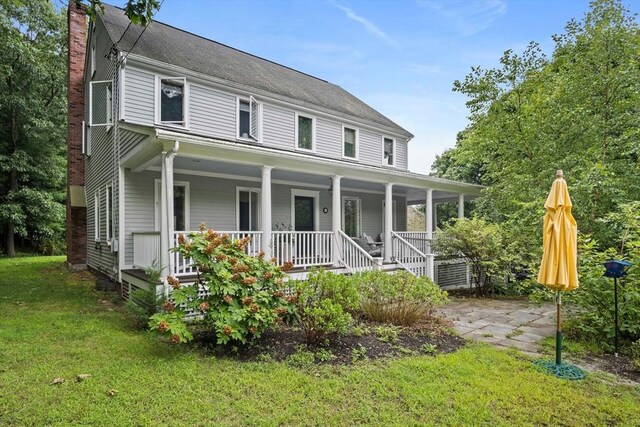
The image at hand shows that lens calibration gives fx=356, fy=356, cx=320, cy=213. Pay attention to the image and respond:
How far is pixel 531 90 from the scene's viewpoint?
10.8 meters

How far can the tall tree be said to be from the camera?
17.7 metres

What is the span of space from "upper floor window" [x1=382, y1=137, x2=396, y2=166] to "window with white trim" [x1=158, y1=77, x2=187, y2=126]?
807 centimetres

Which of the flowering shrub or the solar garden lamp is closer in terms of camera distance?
the flowering shrub

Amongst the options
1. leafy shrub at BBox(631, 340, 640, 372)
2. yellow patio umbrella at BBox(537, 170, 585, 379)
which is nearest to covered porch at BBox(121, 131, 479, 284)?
yellow patio umbrella at BBox(537, 170, 585, 379)

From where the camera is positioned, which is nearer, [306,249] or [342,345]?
[342,345]

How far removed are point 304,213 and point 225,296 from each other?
7691mm

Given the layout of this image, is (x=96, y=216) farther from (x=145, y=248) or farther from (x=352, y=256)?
(x=352, y=256)

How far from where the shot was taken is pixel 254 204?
10664 millimetres

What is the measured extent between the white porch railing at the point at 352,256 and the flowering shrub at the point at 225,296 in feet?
13.7

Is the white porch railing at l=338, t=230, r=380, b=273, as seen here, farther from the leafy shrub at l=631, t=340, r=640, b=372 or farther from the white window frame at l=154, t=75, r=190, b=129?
the leafy shrub at l=631, t=340, r=640, b=372

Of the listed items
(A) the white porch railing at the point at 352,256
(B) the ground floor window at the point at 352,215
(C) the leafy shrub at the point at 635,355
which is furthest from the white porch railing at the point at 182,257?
(B) the ground floor window at the point at 352,215

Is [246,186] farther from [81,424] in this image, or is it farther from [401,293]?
[81,424]

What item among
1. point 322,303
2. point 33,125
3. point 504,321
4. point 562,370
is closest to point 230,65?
point 322,303

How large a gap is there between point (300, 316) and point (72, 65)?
13527 millimetres
